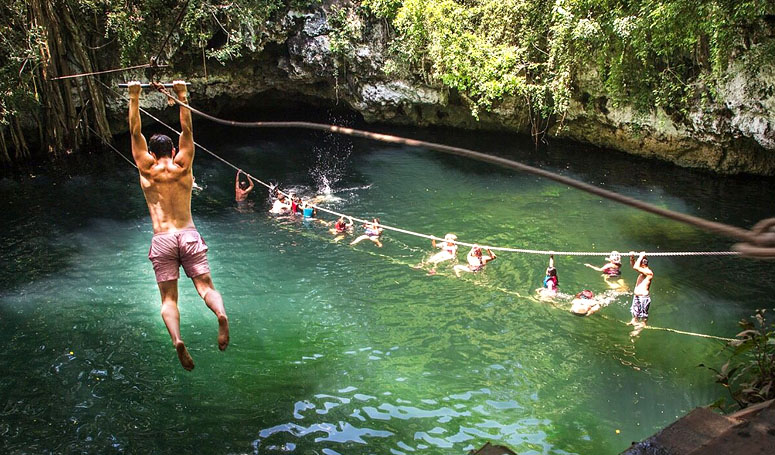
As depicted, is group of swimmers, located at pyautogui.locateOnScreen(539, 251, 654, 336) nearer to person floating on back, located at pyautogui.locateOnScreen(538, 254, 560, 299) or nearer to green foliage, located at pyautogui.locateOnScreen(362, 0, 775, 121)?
person floating on back, located at pyautogui.locateOnScreen(538, 254, 560, 299)

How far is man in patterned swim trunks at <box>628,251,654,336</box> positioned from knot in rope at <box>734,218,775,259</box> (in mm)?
5191

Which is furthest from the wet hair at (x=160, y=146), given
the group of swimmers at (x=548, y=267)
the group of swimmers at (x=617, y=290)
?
the group of swimmers at (x=617, y=290)

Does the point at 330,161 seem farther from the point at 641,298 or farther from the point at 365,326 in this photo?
the point at 641,298

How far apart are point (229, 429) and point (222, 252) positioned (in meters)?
4.80

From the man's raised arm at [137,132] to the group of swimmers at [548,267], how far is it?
4.16 m

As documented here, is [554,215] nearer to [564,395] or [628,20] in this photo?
[628,20]

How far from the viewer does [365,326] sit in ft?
25.0

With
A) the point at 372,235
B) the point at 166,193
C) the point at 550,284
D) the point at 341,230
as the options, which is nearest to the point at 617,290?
the point at 550,284

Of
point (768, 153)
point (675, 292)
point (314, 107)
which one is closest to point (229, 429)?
point (675, 292)

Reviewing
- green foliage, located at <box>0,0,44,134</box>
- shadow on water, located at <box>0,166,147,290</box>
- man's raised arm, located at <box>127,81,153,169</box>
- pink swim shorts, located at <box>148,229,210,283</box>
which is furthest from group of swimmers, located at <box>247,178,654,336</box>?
green foliage, located at <box>0,0,44,134</box>

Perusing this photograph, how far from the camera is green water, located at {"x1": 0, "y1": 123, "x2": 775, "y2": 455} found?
567 cm

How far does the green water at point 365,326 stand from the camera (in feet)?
18.6

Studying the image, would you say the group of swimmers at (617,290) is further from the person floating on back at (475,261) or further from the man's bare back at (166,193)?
the man's bare back at (166,193)

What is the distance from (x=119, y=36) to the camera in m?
13.8
